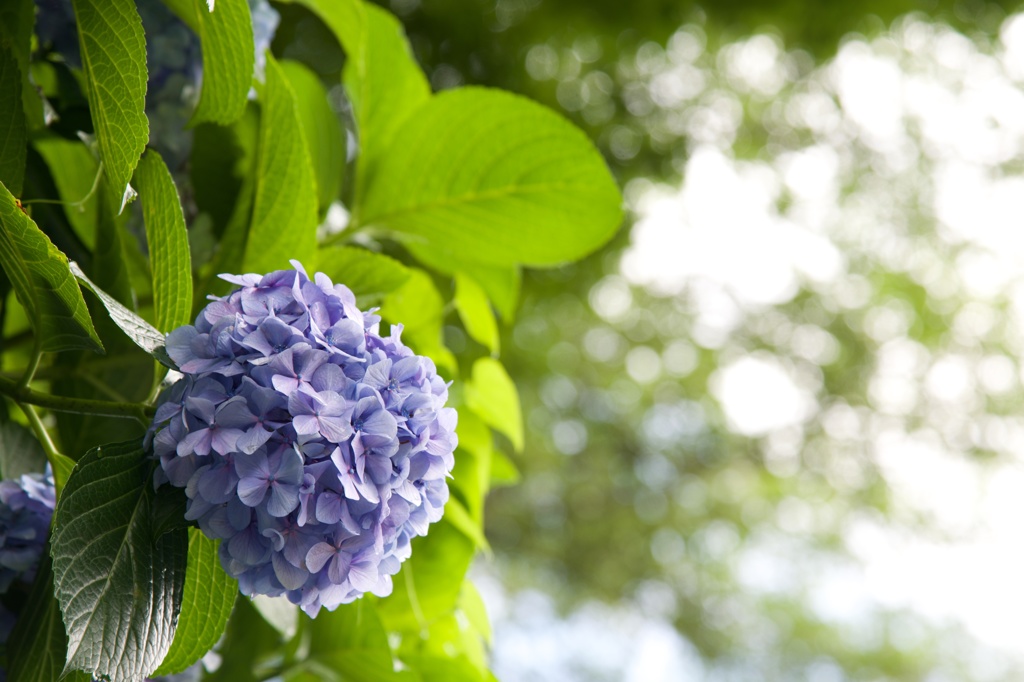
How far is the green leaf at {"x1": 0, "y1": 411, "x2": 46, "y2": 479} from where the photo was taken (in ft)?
1.05

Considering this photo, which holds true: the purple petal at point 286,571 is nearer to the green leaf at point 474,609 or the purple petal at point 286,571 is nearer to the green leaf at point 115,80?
the green leaf at point 115,80

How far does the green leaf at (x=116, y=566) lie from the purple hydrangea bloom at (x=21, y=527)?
7cm

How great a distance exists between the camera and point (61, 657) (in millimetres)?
258

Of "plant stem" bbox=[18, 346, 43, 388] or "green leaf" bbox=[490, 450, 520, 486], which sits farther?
"green leaf" bbox=[490, 450, 520, 486]

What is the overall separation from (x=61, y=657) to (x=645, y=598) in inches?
119

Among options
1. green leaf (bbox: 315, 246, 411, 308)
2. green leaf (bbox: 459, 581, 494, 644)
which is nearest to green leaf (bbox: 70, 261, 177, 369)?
green leaf (bbox: 315, 246, 411, 308)

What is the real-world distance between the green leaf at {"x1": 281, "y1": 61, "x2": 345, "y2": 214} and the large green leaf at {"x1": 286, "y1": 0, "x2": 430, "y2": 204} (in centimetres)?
2

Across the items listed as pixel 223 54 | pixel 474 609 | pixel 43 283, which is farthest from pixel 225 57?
pixel 474 609

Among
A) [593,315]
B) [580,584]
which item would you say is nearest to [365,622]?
[593,315]

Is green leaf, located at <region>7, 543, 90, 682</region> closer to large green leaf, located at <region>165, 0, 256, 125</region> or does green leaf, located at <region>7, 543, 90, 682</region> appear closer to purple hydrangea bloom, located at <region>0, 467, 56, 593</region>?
purple hydrangea bloom, located at <region>0, 467, 56, 593</region>

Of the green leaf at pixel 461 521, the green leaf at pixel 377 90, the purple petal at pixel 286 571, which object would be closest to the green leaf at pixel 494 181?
the green leaf at pixel 377 90

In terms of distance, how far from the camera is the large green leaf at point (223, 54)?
286 millimetres

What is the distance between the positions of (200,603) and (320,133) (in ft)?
0.92

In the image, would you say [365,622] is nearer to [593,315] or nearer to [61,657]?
[61,657]
